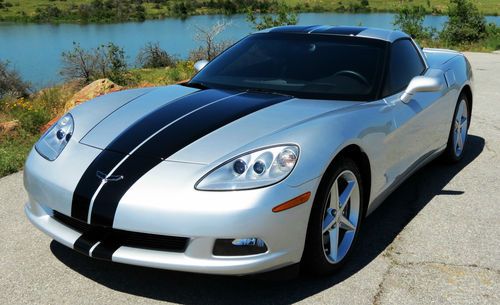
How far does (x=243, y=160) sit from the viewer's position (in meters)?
2.78

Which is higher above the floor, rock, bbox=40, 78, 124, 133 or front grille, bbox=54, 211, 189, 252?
front grille, bbox=54, 211, 189, 252

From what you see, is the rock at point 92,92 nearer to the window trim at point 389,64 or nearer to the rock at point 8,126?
the rock at point 8,126

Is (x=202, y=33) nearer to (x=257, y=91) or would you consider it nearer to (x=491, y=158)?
(x=491, y=158)

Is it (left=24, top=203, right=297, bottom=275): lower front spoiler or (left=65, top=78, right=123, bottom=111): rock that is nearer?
(left=24, top=203, right=297, bottom=275): lower front spoiler

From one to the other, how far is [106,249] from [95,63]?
1392cm

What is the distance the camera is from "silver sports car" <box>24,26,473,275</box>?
263 centimetres

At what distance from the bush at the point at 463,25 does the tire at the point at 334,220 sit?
2168 centimetres

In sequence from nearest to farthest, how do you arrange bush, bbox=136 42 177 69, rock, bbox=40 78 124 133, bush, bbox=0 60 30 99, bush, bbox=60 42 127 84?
rock, bbox=40 78 124 133
bush, bbox=60 42 127 84
bush, bbox=0 60 30 99
bush, bbox=136 42 177 69

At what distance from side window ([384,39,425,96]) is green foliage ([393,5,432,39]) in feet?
62.5

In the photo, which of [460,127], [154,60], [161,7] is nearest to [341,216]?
[460,127]

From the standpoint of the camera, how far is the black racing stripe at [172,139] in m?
2.69

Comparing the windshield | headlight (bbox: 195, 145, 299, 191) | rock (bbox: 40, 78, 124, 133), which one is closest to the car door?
the windshield

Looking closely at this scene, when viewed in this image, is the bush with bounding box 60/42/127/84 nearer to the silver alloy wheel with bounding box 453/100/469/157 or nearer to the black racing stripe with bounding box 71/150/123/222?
the silver alloy wheel with bounding box 453/100/469/157

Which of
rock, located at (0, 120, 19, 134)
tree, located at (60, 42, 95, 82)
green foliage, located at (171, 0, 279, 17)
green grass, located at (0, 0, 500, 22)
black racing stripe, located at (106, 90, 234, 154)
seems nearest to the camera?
black racing stripe, located at (106, 90, 234, 154)
